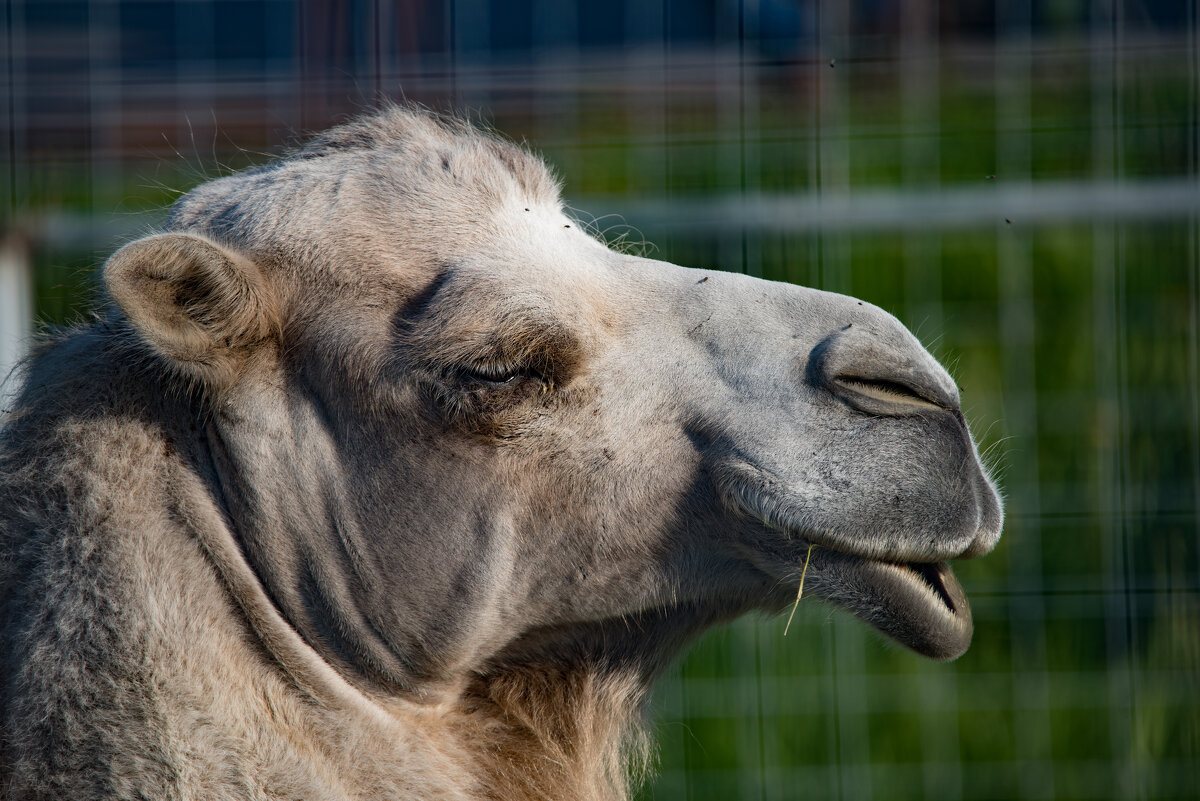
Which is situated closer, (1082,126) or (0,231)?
(0,231)

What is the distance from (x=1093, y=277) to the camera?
5.14 meters

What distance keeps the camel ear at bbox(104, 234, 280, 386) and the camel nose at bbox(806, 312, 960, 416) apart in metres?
0.95

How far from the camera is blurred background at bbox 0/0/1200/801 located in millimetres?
4379

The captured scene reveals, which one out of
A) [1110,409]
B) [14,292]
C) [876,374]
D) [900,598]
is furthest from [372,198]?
[1110,409]

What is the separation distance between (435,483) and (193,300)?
505 millimetres

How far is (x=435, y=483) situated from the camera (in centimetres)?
207

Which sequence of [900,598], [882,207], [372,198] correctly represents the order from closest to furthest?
[900,598] < [372,198] < [882,207]

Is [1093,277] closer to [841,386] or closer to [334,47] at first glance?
[334,47]

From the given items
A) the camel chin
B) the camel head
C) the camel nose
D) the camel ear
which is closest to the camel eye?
the camel head

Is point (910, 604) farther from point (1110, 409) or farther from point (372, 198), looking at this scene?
point (1110, 409)

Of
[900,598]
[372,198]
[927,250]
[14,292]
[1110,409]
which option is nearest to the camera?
[900,598]

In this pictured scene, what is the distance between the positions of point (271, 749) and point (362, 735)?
0.15 m

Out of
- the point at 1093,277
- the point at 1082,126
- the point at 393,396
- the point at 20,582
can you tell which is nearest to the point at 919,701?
the point at 1093,277

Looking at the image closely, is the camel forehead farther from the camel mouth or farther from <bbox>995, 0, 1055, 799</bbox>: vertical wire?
<bbox>995, 0, 1055, 799</bbox>: vertical wire
